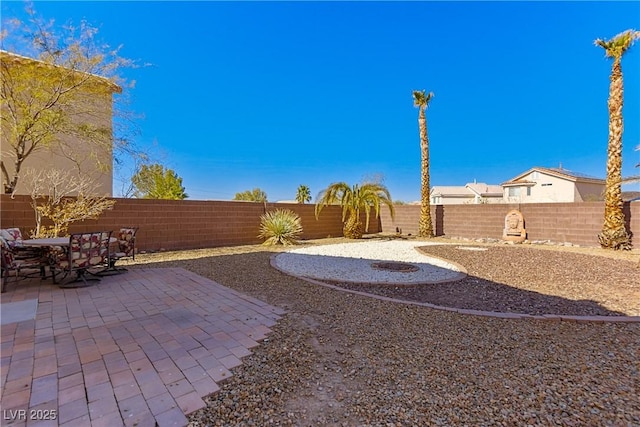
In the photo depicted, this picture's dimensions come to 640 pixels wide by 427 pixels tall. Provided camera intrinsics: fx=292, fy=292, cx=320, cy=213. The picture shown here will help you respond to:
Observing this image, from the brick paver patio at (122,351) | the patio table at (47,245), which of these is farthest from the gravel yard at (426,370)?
the patio table at (47,245)

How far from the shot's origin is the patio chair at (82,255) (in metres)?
5.05

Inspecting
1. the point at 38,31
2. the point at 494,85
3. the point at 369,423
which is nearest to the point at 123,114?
the point at 38,31

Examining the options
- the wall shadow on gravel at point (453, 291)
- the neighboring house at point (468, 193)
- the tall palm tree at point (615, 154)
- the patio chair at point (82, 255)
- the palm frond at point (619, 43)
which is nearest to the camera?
the wall shadow on gravel at point (453, 291)

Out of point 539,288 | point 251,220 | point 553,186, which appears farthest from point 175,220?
point 553,186

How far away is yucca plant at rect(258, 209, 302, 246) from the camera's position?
11.9 metres

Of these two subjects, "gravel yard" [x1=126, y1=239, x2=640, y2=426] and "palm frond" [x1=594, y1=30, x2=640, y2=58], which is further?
"palm frond" [x1=594, y1=30, x2=640, y2=58]

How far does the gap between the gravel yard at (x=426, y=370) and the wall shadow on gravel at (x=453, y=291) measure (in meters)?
0.13

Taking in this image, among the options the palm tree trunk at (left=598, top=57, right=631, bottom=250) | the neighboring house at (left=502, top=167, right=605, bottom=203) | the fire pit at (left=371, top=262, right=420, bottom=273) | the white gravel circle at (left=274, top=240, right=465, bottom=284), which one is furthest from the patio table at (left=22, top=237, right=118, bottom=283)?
the neighboring house at (left=502, top=167, right=605, bottom=203)

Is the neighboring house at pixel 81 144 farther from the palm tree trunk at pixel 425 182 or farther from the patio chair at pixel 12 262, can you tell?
the palm tree trunk at pixel 425 182

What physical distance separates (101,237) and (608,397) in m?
7.26

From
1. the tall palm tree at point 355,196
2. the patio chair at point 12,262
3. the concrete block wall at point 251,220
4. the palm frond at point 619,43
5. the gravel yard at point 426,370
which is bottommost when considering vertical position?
the gravel yard at point 426,370

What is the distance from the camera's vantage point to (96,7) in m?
8.03

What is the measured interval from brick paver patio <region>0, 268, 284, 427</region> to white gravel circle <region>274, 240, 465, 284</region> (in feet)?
7.62

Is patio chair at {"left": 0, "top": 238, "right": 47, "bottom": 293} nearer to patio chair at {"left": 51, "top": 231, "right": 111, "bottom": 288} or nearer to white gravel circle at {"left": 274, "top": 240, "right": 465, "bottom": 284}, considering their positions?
patio chair at {"left": 51, "top": 231, "right": 111, "bottom": 288}
